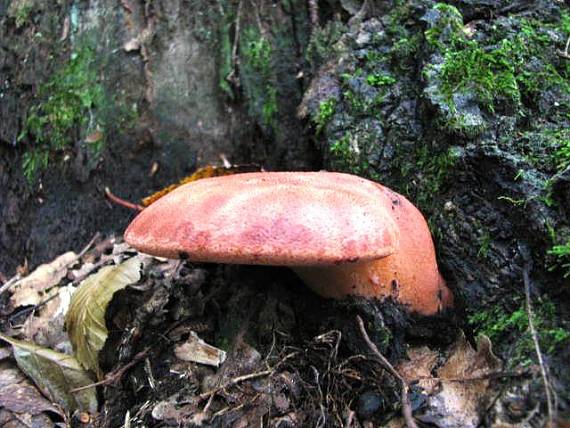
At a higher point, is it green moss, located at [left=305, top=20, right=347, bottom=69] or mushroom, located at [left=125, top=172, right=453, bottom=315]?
green moss, located at [left=305, top=20, right=347, bottom=69]

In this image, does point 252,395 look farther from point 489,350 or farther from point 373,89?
point 373,89

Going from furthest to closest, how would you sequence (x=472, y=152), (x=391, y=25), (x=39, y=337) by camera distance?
(x=391, y=25) → (x=39, y=337) → (x=472, y=152)

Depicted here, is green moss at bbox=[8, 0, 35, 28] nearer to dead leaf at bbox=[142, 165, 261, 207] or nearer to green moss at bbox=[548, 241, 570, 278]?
dead leaf at bbox=[142, 165, 261, 207]

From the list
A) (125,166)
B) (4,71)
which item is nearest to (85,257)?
(125,166)

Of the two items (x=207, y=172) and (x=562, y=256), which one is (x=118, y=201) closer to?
(x=207, y=172)

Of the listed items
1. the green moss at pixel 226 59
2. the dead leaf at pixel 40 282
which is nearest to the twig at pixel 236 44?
the green moss at pixel 226 59

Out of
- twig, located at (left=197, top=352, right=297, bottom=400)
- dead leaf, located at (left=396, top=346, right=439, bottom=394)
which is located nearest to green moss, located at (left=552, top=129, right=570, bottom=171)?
dead leaf, located at (left=396, top=346, right=439, bottom=394)
